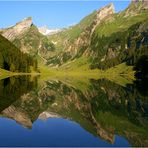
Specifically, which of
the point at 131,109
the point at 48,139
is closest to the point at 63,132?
the point at 48,139

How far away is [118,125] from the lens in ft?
152

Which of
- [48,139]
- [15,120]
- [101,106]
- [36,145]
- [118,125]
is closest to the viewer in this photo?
[36,145]

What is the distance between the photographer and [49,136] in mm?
37562

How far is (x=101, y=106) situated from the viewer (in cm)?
7019

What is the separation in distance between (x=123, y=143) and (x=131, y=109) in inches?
1201

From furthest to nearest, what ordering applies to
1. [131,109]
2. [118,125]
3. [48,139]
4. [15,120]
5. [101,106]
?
[101,106] → [131,109] → [15,120] → [118,125] → [48,139]

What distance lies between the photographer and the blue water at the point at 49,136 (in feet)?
110

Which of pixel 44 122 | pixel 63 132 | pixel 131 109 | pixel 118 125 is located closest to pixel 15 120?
pixel 44 122

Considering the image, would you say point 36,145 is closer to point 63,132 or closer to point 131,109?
point 63,132

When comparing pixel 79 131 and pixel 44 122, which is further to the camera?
pixel 44 122

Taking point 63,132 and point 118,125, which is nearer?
point 63,132

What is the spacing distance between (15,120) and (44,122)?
14.7 ft

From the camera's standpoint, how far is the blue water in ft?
110

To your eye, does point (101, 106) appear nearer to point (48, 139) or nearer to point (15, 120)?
point (15, 120)
